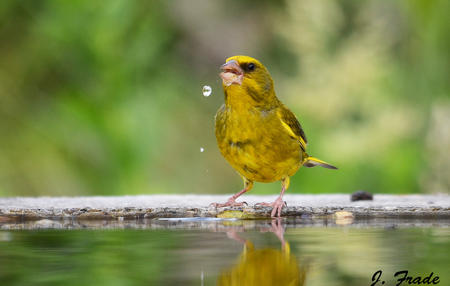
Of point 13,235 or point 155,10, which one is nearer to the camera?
point 13,235

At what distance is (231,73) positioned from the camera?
3.69 metres

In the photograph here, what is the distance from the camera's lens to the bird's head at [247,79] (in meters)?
3.70

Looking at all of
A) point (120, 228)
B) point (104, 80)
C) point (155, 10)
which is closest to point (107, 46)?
point (104, 80)

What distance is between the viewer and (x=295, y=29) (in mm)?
6621

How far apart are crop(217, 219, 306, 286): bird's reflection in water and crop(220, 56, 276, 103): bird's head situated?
129 cm

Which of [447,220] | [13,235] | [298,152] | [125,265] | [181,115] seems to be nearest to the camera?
[125,265]

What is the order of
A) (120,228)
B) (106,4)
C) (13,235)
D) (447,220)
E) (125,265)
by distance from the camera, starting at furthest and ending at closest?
(106,4)
(447,220)
(120,228)
(13,235)
(125,265)

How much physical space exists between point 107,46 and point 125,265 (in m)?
4.72

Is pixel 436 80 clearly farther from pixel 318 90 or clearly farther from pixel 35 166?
pixel 35 166

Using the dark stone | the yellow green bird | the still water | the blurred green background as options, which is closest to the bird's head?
the yellow green bird

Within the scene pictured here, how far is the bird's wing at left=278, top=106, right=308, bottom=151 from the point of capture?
392cm

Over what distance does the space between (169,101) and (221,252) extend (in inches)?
189
